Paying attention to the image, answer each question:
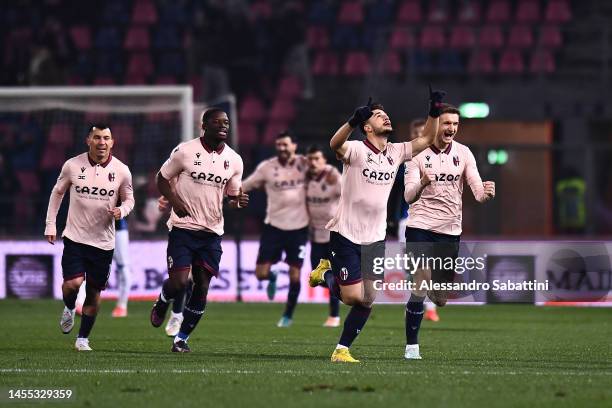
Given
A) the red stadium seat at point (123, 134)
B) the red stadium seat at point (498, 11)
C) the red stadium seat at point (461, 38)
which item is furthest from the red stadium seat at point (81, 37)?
the red stadium seat at point (498, 11)

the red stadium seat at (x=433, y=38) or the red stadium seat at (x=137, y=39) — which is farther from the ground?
the red stadium seat at (x=137, y=39)

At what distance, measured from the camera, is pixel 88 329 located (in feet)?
44.2

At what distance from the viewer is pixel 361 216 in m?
11.9

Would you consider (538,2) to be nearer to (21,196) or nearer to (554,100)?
(554,100)

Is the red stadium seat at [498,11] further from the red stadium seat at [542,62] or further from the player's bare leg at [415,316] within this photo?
the player's bare leg at [415,316]

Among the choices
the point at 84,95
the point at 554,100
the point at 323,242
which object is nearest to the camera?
the point at 323,242

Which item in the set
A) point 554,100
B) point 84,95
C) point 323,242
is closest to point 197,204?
point 323,242

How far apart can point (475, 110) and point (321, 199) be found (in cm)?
926

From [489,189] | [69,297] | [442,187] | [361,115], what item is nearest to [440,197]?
[442,187]

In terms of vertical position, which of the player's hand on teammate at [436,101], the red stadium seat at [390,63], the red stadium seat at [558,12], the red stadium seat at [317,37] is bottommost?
the player's hand on teammate at [436,101]

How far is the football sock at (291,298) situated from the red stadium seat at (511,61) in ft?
37.4

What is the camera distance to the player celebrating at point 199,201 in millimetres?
12883

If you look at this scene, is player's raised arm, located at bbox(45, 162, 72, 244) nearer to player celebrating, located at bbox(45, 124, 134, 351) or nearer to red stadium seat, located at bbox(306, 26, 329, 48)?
player celebrating, located at bbox(45, 124, 134, 351)

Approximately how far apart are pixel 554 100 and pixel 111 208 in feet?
50.1
